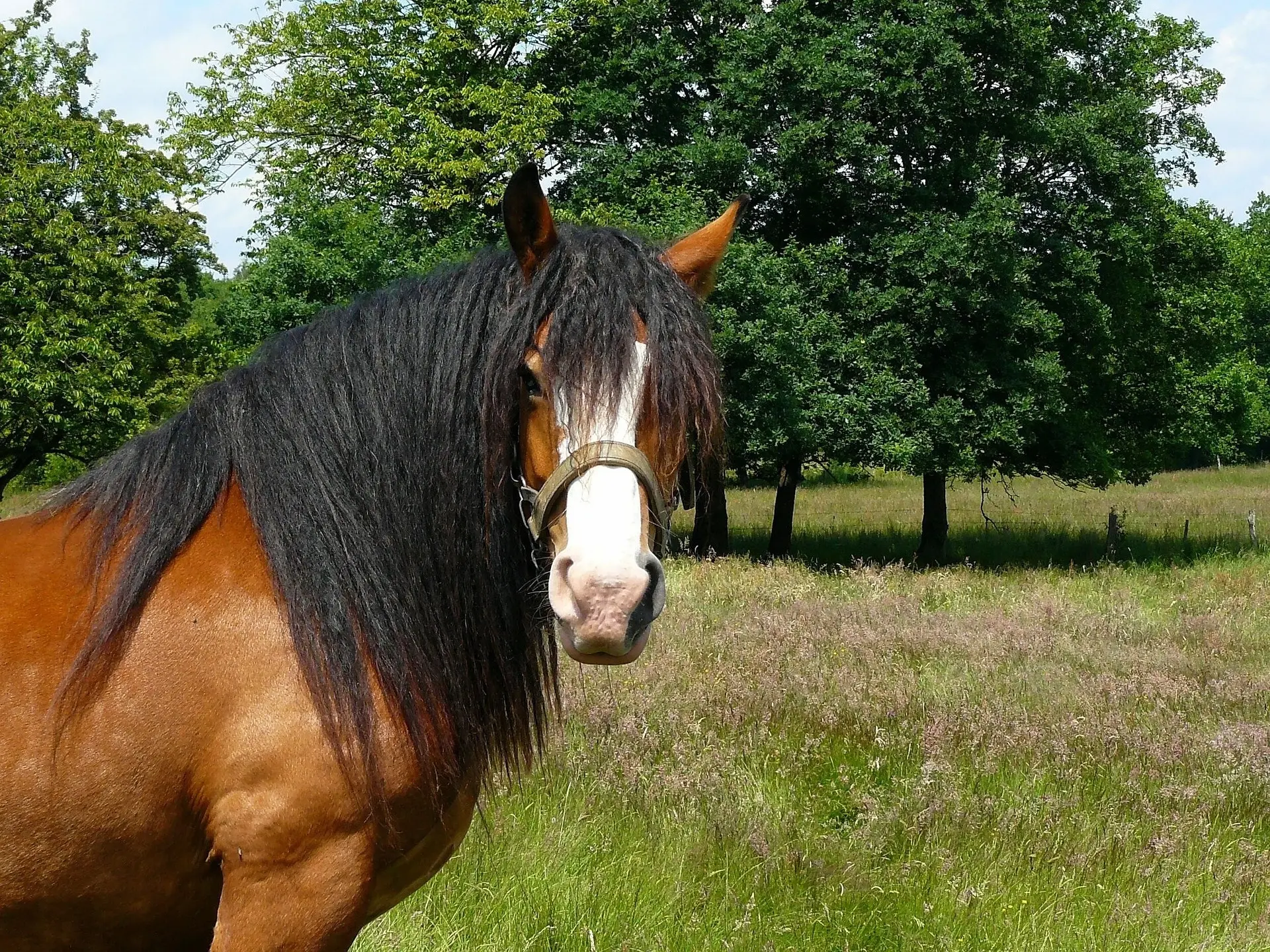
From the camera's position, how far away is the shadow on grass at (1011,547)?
17.7 metres

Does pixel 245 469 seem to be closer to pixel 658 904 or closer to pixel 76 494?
pixel 76 494

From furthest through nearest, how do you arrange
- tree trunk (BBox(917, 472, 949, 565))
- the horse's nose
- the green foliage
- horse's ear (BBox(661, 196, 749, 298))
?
tree trunk (BBox(917, 472, 949, 565)) → the green foliage → horse's ear (BBox(661, 196, 749, 298)) → the horse's nose

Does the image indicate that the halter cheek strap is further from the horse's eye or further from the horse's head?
the horse's eye

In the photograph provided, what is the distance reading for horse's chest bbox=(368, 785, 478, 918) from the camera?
6.78 ft

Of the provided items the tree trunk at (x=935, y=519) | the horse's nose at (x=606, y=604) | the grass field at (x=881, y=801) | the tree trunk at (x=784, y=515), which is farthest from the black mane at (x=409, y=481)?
the tree trunk at (x=935, y=519)

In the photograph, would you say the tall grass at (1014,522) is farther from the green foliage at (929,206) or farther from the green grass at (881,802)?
the green grass at (881,802)

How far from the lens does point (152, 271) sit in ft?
78.9

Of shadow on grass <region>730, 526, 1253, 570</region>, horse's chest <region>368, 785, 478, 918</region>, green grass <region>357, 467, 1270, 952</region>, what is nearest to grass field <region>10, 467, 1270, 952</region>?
green grass <region>357, 467, 1270, 952</region>

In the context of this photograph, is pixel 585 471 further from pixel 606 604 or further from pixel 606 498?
pixel 606 604

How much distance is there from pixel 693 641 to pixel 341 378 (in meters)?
5.59

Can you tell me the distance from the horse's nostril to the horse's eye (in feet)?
1.54

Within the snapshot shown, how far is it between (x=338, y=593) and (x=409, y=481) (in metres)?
0.31

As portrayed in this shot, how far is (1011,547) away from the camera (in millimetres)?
19828

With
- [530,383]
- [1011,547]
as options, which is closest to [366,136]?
[1011,547]
